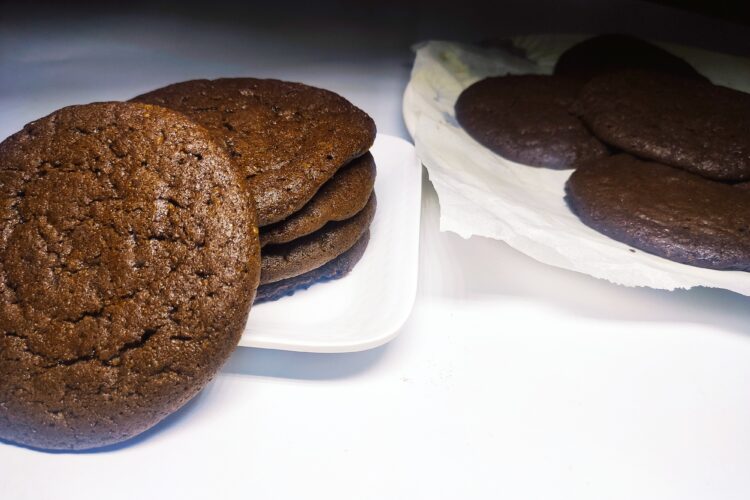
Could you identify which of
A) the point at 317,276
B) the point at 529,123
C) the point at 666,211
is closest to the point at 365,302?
the point at 317,276

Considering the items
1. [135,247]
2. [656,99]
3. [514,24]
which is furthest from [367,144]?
[514,24]

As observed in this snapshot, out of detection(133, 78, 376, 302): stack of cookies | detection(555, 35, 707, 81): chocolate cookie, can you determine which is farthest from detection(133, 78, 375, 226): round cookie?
detection(555, 35, 707, 81): chocolate cookie

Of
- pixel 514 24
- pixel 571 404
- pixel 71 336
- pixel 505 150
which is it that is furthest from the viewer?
pixel 514 24

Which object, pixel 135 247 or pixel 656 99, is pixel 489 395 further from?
pixel 656 99

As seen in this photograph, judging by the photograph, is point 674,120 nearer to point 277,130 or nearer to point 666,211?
point 666,211

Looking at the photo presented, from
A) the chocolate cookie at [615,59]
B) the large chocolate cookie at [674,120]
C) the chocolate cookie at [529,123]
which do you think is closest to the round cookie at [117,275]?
the chocolate cookie at [529,123]

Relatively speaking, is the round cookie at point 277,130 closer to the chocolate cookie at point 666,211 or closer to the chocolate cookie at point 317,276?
the chocolate cookie at point 317,276

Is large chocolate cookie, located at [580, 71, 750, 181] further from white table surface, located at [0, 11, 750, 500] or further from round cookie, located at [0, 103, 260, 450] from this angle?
round cookie, located at [0, 103, 260, 450]
